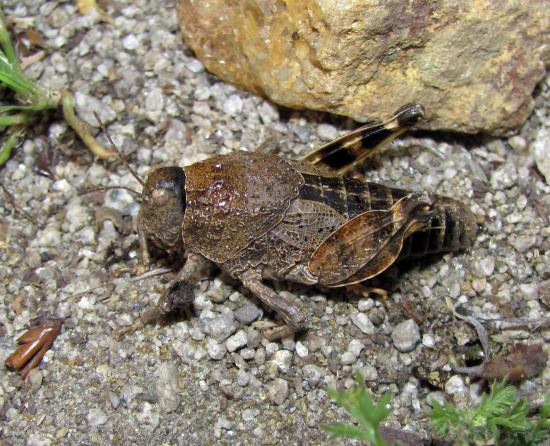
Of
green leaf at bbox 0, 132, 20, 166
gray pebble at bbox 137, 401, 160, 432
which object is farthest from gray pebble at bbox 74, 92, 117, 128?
gray pebble at bbox 137, 401, 160, 432

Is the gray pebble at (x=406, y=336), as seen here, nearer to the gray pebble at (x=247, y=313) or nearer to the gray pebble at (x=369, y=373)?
the gray pebble at (x=369, y=373)

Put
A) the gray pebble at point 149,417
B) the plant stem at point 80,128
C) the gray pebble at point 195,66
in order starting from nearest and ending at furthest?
the gray pebble at point 149,417
the plant stem at point 80,128
the gray pebble at point 195,66

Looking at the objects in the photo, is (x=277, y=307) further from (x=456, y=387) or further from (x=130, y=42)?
(x=130, y=42)

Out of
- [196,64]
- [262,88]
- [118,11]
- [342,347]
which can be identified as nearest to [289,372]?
[342,347]

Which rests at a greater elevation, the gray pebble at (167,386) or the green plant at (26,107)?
the green plant at (26,107)

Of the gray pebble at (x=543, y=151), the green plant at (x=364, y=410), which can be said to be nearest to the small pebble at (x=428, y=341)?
the green plant at (x=364, y=410)

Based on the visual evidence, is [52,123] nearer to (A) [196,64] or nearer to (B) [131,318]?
(A) [196,64]

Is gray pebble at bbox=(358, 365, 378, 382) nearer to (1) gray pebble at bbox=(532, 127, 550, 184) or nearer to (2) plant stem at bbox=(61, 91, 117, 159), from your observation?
(1) gray pebble at bbox=(532, 127, 550, 184)
